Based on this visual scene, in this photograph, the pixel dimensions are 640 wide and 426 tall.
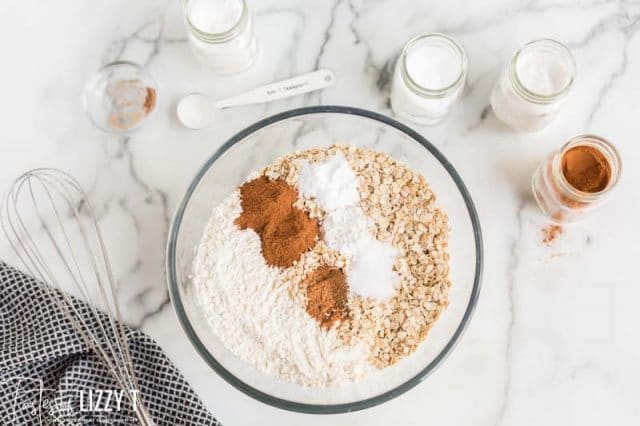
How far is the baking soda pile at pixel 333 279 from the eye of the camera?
1.34m

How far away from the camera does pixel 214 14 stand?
4.81 feet

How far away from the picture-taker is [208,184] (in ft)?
4.87

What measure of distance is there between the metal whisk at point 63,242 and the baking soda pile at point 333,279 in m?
0.24

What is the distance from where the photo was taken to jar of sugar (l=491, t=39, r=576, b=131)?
1.41m

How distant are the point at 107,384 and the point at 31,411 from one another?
0.16m

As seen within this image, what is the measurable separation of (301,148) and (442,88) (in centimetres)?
32

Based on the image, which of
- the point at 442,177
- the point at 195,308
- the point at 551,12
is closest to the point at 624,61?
the point at 551,12

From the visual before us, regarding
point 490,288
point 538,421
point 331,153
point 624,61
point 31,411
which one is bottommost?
point 31,411

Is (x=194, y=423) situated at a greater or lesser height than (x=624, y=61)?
lesser

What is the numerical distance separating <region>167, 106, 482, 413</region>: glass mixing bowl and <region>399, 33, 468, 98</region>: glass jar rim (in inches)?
3.2

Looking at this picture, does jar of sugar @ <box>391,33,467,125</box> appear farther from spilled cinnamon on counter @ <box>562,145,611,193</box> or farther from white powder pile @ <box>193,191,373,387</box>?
white powder pile @ <box>193,191,373,387</box>

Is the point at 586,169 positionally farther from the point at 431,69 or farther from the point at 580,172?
the point at 431,69

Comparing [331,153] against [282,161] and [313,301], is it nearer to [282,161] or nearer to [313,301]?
[282,161]

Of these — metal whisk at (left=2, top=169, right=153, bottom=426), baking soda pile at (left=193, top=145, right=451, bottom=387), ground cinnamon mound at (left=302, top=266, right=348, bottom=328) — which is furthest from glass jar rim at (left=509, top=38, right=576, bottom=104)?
metal whisk at (left=2, top=169, right=153, bottom=426)
